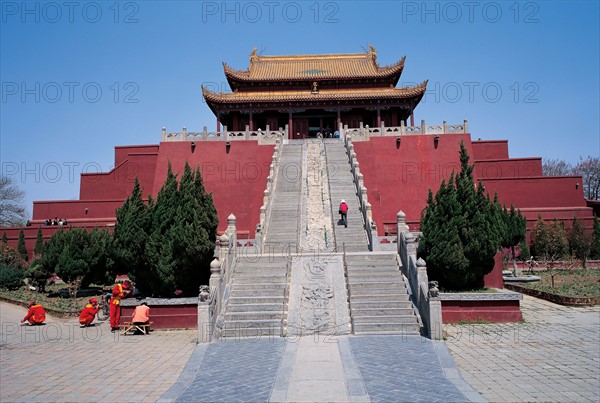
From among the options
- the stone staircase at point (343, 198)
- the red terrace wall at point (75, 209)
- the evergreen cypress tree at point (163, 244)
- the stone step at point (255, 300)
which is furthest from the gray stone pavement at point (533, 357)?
the red terrace wall at point (75, 209)

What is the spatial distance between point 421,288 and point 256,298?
12.1 feet

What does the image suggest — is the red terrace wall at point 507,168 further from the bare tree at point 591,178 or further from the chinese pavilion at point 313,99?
the bare tree at point 591,178

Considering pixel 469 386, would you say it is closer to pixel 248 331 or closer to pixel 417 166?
pixel 248 331

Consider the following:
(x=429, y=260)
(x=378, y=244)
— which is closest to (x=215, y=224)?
(x=378, y=244)

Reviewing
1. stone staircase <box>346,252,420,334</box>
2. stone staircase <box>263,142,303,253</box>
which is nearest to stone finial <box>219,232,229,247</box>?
stone staircase <box>263,142,303,253</box>

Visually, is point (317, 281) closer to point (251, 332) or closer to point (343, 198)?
point (251, 332)

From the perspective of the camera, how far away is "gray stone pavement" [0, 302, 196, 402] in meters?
6.31

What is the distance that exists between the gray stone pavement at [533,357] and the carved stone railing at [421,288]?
0.44 m

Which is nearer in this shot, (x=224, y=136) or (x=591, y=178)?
(x=224, y=136)

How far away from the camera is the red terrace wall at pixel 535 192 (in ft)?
76.0

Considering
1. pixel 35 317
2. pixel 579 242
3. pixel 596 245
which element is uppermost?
pixel 579 242

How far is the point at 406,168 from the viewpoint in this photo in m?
22.0

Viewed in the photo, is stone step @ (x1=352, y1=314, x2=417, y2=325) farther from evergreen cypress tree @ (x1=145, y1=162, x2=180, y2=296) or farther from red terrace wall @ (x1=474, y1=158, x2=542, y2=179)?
red terrace wall @ (x1=474, y1=158, x2=542, y2=179)

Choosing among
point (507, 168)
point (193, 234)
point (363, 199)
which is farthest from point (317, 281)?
point (507, 168)
